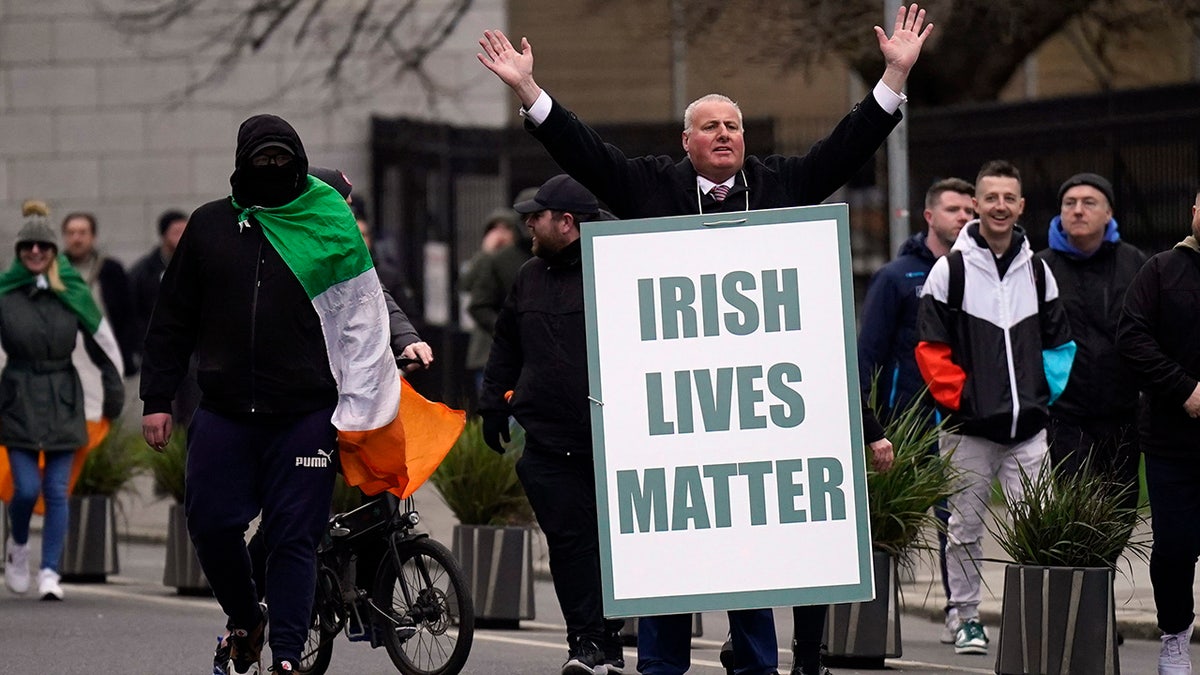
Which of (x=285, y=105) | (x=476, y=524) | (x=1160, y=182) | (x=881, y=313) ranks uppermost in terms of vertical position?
(x=285, y=105)

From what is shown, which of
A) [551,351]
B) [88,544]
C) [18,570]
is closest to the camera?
[551,351]

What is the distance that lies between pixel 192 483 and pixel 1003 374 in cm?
354

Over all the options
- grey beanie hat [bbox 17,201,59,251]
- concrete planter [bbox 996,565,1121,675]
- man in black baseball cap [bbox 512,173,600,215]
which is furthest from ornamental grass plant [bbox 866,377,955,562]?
grey beanie hat [bbox 17,201,59,251]

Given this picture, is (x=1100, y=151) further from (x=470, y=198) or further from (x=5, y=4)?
(x=5, y=4)

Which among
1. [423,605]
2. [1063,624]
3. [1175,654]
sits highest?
[423,605]

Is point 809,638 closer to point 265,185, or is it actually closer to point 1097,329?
point 265,185

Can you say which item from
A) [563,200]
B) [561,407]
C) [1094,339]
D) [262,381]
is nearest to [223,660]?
[262,381]

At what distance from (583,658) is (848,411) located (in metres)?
1.95

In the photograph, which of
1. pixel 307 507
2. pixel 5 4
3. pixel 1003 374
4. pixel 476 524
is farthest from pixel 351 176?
pixel 307 507

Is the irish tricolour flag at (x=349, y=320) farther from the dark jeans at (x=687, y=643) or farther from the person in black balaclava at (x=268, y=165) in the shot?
the dark jeans at (x=687, y=643)

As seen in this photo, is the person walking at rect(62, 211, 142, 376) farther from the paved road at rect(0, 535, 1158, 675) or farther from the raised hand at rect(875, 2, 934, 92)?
the raised hand at rect(875, 2, 934, 92)

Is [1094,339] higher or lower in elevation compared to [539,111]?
lower

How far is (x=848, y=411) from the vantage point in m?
7.16

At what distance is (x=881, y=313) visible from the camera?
10.6 m
